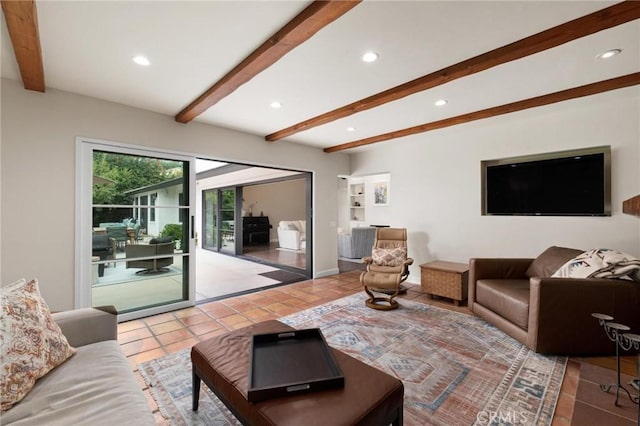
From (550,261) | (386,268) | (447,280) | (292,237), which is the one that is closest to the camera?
(550,261)

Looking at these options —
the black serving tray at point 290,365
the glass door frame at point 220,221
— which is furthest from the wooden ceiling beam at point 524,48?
the glass door frame at point 220,221

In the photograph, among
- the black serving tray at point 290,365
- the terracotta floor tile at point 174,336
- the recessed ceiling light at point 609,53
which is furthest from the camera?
the terracotta floor tile at point 174,336

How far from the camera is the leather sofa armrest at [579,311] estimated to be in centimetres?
237

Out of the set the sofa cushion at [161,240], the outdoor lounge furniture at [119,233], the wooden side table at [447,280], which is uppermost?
the outdoor lounge furniture at [119,233]

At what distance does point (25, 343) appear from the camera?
1319 mm

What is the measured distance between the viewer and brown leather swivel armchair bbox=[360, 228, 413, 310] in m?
3.64

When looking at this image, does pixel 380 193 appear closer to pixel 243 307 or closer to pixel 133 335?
pixel 243 307

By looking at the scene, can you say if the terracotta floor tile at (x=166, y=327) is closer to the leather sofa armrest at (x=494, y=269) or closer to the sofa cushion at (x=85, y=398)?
the sofa cushion at (x=85, y=398)

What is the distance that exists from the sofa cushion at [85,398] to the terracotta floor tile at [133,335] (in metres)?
1.38

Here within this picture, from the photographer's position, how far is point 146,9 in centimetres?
171

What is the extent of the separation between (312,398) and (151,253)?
3.14m

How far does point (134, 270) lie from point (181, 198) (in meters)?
1.07

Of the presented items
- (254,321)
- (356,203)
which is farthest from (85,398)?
(356,203)

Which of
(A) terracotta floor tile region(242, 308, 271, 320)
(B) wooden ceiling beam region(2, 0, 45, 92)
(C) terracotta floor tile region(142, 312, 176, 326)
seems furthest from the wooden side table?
(B) wooden ceiling beam region(2, 0, 45, 92)
